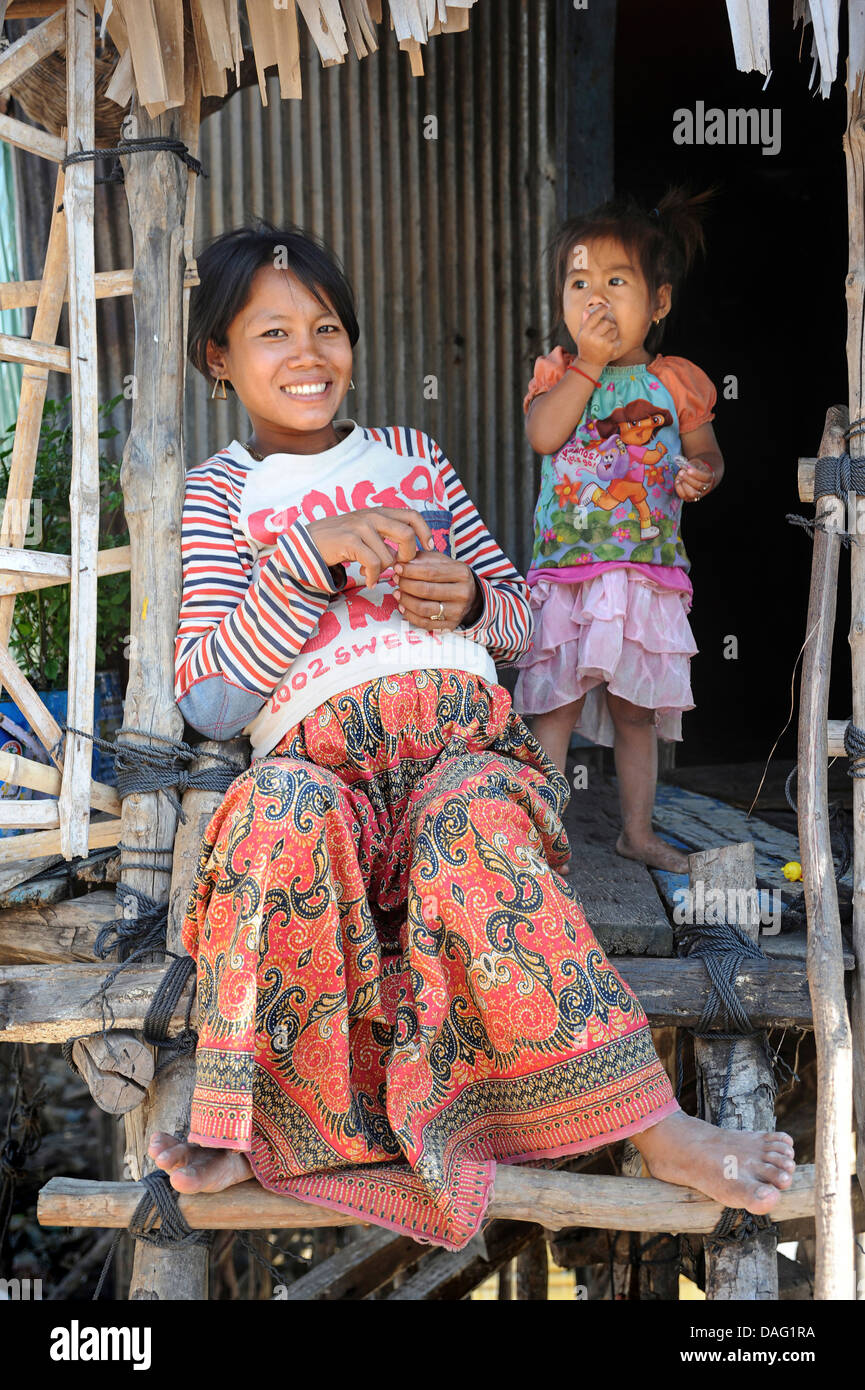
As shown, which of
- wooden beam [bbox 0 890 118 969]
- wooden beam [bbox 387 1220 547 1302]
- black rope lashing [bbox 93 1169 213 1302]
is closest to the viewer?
black rope lashing [bbox 93 1169 213 1302]

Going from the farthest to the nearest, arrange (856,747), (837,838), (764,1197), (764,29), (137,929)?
1. (837,838)
2. (137,929)
3. (856,747)
4. (764,29)
5. (764,1197)

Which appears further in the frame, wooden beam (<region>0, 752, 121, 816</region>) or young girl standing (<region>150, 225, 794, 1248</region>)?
wooden beam (<region>0, 752, 121, 816</region>)

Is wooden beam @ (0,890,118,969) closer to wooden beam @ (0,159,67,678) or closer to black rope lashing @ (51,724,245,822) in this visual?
black rope lashing @ (51,724,245,822)

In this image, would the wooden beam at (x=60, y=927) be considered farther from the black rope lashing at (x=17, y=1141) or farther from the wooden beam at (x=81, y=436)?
the black rope lashing at (x=17, y=1141)

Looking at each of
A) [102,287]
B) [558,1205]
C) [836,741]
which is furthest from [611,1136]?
[102,287]

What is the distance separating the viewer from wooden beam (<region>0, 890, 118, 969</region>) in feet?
9.79

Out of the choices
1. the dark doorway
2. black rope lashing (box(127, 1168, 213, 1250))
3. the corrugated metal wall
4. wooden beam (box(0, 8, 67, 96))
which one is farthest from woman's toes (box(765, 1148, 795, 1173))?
the dark doorway

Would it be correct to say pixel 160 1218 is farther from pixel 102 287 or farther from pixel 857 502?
pixel 102 287

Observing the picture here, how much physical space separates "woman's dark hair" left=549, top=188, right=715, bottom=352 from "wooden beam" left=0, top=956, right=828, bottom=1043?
1623 millimetres

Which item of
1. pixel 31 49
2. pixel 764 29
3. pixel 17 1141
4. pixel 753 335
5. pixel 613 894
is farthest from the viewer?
pixel 753 335

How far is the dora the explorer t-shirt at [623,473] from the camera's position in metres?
3.10

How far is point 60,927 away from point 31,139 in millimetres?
1803

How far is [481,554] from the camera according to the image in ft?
9.22
